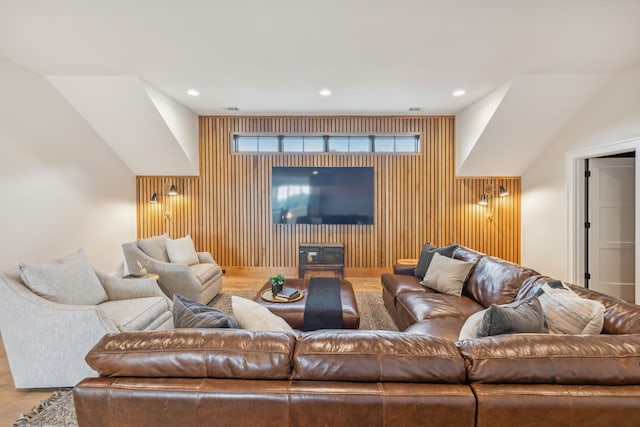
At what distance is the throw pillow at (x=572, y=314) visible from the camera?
5.12ft

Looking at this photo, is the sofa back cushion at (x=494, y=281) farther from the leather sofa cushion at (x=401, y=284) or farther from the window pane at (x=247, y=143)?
the window pane at (x=247, y=143)

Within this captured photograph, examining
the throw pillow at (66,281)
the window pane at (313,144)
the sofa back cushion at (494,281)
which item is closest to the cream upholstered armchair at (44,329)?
the throw pillow at (66,281)

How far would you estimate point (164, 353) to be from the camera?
3.76ft

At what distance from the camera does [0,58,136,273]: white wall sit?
3273 millimetres

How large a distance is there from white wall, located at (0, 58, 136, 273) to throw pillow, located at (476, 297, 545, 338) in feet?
15.3

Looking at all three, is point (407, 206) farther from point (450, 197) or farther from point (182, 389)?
point (182, 389)

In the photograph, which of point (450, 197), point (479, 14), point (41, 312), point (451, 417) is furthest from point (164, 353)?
point (450, 197)

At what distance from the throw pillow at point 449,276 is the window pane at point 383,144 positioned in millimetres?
2789

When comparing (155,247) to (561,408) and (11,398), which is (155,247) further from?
(561,408)

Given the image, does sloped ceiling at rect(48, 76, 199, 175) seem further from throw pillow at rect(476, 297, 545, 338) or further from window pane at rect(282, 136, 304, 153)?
throw pillow at rect(476, 297, 545, 338)

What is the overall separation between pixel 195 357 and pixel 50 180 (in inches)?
163

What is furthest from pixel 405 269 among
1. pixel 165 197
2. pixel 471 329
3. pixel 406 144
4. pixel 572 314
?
pixel 165 197

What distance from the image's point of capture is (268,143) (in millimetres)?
5512

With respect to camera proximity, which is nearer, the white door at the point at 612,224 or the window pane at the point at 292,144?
the white door at the point at 612,224
